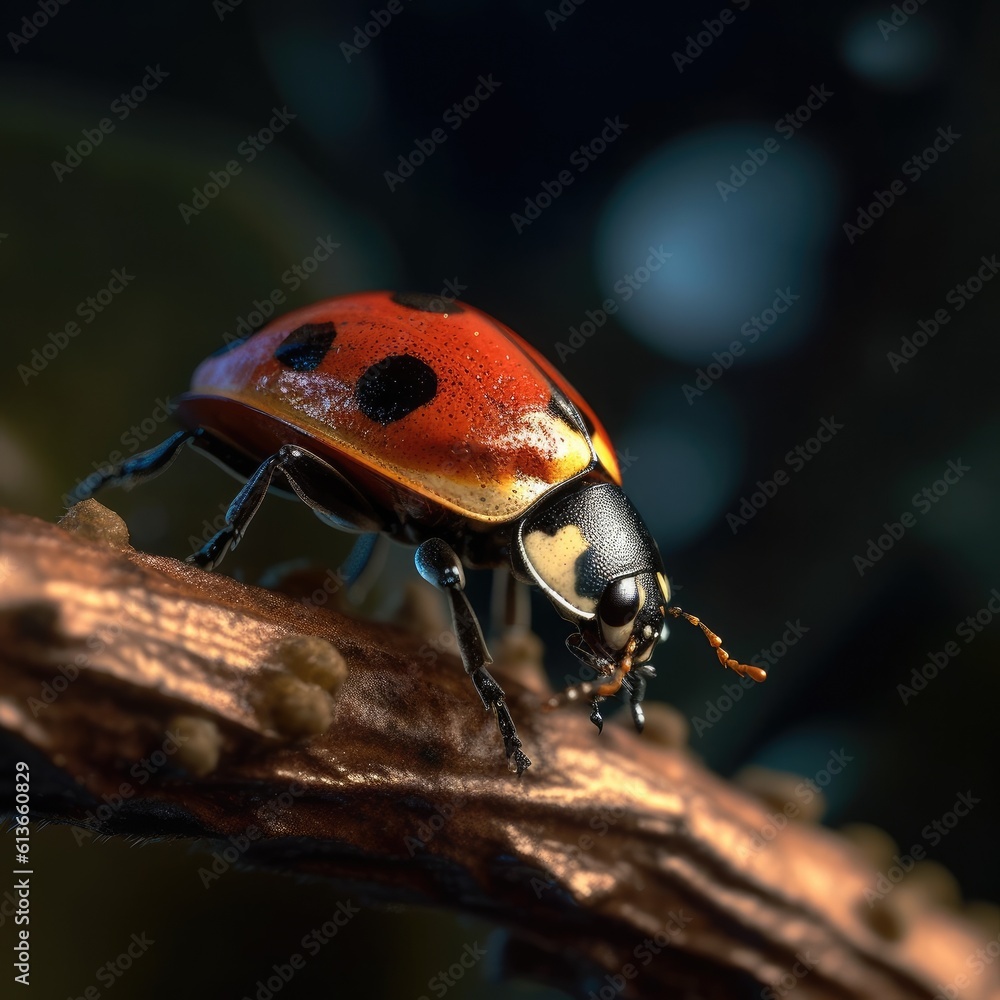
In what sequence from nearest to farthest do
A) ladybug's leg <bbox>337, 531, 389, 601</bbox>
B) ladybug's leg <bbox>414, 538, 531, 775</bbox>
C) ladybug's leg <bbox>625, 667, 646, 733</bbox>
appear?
1. ladybug's leg <bbox>414, 538, 531, 775</bbox>
2. ladybug's leg <bbox>625, 667, 646, 733</bbox>
3. ladybug's leg <bbox>337, 531, 389, 601</bbox>

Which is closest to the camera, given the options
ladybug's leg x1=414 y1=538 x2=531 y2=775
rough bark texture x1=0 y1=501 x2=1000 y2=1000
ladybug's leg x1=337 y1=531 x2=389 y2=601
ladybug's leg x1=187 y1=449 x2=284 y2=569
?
rough bark texture x1=0 y1=501 x2=1000 y2=1000

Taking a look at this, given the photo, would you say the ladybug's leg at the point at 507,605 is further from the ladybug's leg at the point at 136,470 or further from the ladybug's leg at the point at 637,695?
the ladybug's leg at the point at 136,470

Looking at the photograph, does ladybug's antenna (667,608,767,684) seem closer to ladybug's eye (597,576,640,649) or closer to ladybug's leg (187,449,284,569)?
ladybug's eye (597,576,640,649)

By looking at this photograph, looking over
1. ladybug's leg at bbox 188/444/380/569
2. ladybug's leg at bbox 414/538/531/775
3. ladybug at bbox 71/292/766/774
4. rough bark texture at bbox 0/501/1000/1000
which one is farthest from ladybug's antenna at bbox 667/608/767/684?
ladybug's leg at bbox 188/444/380/569

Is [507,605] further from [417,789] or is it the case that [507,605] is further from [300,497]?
[417,789]

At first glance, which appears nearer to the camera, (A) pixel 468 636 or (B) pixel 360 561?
Answer: (A) pixel 468 636

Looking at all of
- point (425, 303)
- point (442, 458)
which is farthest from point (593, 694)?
point (425, 303)
